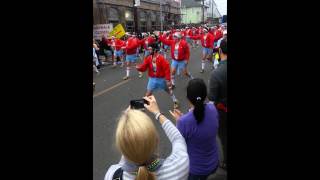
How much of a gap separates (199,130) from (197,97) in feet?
0.89

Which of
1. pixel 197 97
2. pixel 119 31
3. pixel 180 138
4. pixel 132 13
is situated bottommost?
pixel 180 138

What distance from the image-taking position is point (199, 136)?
263 centimetres

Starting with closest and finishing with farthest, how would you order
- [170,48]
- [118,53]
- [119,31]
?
[119,31], [170,48], [118,53]

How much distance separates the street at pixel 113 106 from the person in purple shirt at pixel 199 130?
62 cm

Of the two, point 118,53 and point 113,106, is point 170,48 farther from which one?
point 113,106

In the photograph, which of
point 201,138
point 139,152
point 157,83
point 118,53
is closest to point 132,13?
point 118,53

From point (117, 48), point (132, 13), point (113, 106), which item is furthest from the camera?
point (132, 13)

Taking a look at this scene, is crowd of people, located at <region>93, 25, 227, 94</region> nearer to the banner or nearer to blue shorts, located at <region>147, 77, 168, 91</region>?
blue shorts, located at <region>147, 77, 168, 91</region>

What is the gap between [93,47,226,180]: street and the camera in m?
4.81

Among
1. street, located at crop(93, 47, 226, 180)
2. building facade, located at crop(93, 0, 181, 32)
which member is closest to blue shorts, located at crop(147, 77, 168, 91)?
street, located at crop(93, 47, 226, 180)

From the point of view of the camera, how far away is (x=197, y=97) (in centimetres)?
267

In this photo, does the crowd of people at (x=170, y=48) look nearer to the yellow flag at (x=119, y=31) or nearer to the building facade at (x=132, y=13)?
the yellow flag at (x=119, y=31)

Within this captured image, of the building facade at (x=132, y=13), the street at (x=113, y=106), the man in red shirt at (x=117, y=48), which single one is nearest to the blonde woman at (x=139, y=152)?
the street at (x=113, y=106)
